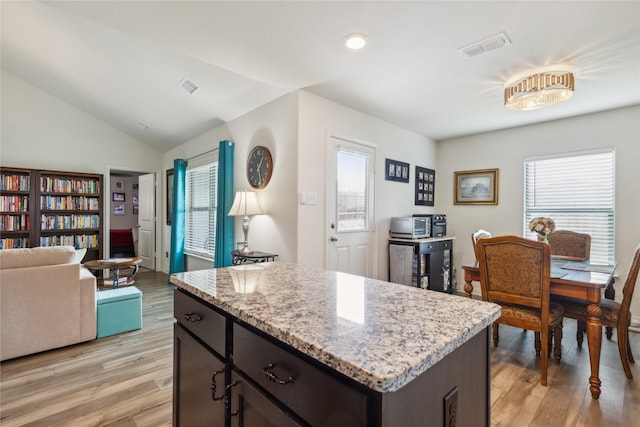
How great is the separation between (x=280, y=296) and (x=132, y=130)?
5.66 metres

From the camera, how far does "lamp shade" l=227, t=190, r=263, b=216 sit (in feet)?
10.8

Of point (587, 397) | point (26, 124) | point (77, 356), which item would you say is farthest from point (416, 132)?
point (26, 124)

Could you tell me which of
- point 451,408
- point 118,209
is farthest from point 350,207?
point 118,209

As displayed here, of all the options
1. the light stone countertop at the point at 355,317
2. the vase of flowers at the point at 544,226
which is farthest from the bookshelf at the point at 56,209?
the vase of flowers at the point at 544,226

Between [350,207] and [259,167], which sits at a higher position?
[259,167]

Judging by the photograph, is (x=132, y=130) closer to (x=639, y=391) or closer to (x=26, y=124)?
(x=26, y=124)

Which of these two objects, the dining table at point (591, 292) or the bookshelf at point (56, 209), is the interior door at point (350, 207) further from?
the bookshelf at point (56, 209)

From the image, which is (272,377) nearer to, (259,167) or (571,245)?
(259,167)

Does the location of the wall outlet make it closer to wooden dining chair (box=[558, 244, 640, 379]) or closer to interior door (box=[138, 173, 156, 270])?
wooden dining chair (box=[558, 244, 640, 379])

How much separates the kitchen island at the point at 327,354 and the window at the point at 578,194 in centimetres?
364

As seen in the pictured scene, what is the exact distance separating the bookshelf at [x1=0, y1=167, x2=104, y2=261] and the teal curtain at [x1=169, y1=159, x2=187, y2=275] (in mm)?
1403

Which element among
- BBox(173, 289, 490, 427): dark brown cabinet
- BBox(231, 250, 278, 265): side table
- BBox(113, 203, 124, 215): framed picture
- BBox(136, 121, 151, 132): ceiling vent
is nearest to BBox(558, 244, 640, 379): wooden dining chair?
BBox(173, 289, 490, 427): dark brown cabinet

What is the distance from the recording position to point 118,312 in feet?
9.57

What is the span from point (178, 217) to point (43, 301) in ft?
8.64
